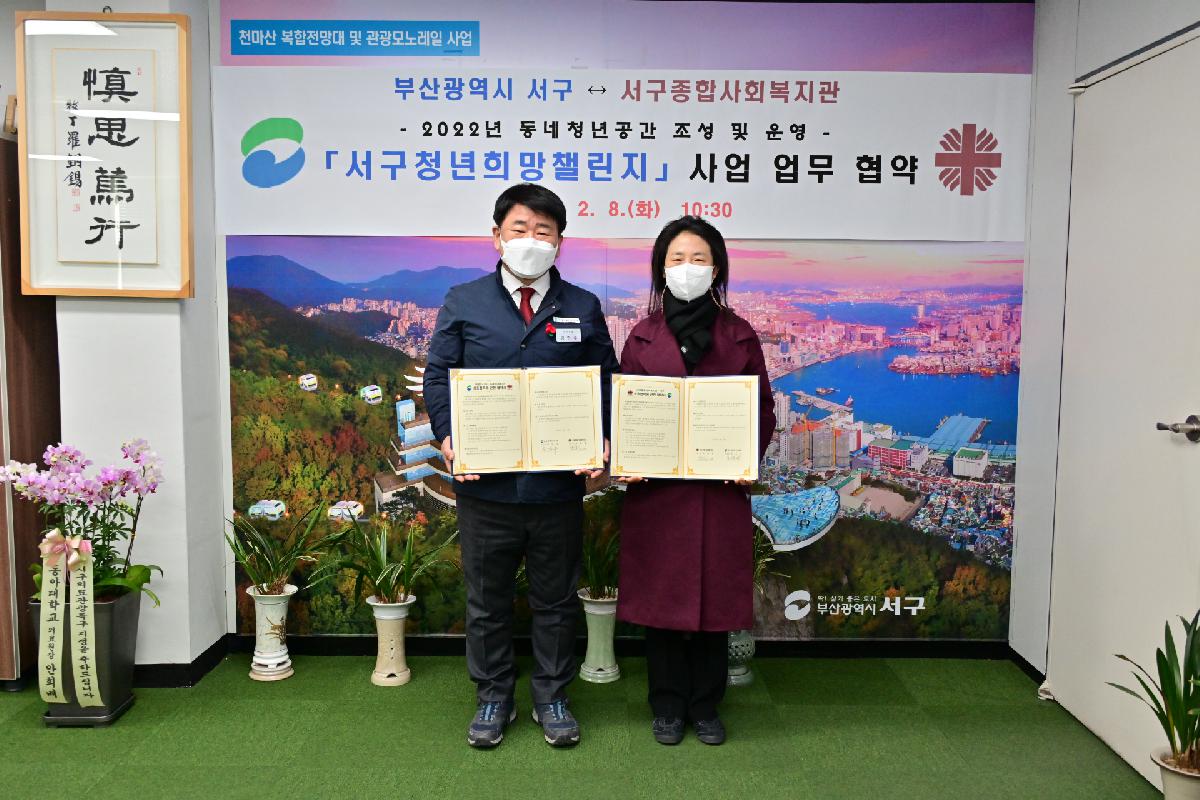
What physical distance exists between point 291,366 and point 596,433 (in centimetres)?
144

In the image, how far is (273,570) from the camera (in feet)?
10.7

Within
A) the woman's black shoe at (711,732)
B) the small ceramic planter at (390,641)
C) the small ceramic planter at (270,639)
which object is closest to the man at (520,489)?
the woman's black shoe at (711,732)

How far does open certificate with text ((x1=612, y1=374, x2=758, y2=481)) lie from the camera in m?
2.60

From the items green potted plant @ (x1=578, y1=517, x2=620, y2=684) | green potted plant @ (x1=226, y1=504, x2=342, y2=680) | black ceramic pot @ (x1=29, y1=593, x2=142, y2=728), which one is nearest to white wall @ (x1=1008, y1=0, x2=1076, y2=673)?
green potted plant @ (x1=578, y1=517, x2=620, y2=684)

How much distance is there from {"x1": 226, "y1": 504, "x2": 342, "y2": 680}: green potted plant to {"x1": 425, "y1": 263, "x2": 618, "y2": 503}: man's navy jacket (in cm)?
98

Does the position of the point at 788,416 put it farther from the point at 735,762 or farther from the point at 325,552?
the point at 325,552

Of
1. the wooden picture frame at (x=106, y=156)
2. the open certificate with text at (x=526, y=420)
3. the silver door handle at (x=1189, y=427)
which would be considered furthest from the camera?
the wooden picture frame at (x=106, y=156)

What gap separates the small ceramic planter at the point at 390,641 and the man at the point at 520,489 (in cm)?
53

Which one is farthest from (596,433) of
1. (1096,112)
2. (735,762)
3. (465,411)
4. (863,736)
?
(1096,112)

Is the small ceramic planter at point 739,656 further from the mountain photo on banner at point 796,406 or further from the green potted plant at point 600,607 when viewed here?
the green potted plant at point 600,607

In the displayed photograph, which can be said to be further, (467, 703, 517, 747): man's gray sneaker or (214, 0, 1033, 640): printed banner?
(214, 0, 1033, 640): printed banner

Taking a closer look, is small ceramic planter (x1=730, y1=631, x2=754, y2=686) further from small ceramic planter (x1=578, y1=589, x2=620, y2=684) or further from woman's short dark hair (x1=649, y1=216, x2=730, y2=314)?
woman's short dark hair (x1=649, y1=216, x2=730, y2=314)

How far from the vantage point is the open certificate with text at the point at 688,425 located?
2.60 m

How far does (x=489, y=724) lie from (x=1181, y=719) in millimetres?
1853
